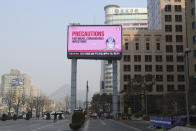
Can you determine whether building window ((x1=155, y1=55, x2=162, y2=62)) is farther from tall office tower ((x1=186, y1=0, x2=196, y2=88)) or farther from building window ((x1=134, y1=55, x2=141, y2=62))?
tall office tower ((x1=186, y1=0, x2=196, y2=88))

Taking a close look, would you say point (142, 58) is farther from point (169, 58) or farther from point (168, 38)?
point (168, 38)

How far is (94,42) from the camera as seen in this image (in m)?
63.6

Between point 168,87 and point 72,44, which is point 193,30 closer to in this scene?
point 72,44

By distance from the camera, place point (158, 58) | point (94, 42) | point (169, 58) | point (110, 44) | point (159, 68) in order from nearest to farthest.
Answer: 1. point (110, 44)
2. point (94, 42)
3. point (159, 68)
4. point (169, 58)
5. point (158, 58)

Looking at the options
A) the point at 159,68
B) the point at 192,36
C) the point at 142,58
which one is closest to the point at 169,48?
the point at 159,68

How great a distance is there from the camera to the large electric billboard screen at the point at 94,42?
6316cm

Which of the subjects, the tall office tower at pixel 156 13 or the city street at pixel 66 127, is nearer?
the city street at pixel 66 127

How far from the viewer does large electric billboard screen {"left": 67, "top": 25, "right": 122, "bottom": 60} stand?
2486 inches

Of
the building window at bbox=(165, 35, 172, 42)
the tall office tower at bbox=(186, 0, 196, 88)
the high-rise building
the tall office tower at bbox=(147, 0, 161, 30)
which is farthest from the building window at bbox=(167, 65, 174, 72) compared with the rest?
the tall office tower at bbox=(186, 0, 196, 88)

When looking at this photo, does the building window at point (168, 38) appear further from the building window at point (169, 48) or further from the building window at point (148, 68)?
the building window at point (148, 68)

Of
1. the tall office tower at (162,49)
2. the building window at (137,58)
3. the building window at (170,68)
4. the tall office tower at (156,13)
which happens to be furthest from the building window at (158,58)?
the tall office tower at (156,13)

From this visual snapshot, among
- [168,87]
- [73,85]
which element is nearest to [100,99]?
[168,87]

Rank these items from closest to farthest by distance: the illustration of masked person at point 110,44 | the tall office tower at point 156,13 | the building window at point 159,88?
the illustration of masked person at point 110,44, the building window at point 159,88, the tall office tower at point 156,13

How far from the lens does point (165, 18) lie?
10144cm
